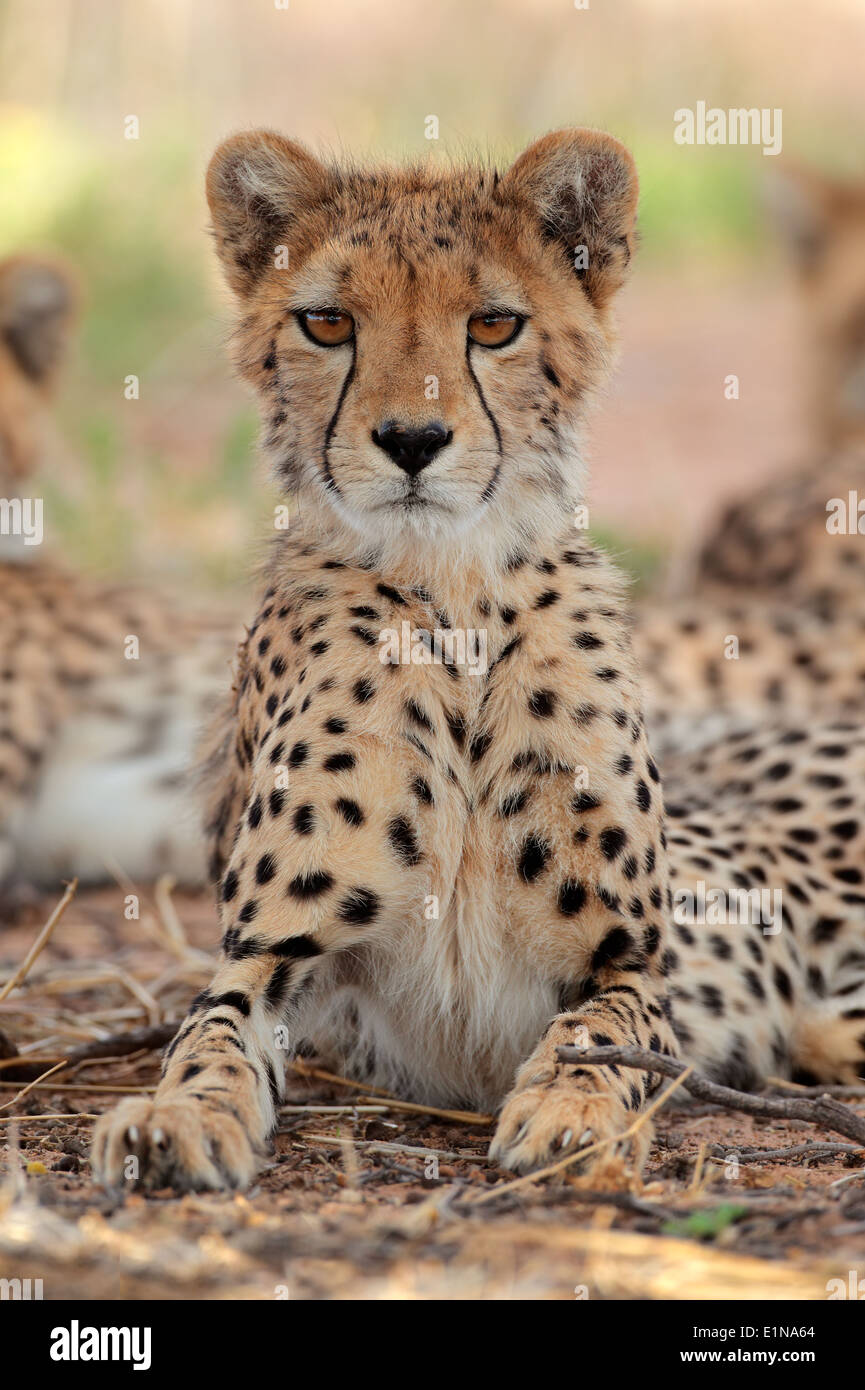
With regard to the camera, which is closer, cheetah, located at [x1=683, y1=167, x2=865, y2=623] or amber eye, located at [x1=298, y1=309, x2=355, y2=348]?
amber eye, located at [x1=298, y1=309, x2=355, y2=348]

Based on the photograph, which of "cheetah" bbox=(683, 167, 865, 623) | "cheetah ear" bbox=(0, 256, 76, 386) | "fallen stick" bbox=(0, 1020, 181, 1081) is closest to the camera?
"fallen stick" bbox=(0, 1020, 181, 1081)

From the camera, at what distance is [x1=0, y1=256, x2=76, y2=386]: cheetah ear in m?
6.02

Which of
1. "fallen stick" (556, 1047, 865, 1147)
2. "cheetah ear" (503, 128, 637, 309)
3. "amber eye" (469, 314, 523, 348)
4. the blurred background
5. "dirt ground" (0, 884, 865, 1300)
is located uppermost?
the blurred background

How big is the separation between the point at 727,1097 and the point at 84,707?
3132 millimetres

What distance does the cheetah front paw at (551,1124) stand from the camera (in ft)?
8.30

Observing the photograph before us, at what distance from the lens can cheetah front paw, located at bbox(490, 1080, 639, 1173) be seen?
253cm

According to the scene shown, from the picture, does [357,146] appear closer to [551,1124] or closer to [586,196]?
[586,196]

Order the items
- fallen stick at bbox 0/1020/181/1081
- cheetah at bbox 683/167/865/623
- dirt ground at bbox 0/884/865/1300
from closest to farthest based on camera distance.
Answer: dirt ground at bbox 0/884/865/1300 < fallen stick at bbox 0/1020/181/1081 < cheetah at bbox 683/167/865/623

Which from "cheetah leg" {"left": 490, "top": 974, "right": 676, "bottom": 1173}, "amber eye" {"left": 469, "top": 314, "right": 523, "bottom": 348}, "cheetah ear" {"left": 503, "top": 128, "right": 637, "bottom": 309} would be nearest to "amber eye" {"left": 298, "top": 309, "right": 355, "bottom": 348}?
"amber eye" {"left": 469, "top": 314, "right": 523, "bottom": 348}

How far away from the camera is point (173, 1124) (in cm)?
248

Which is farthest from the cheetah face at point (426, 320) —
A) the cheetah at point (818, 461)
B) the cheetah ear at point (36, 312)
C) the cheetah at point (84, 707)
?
the cheetah ear at point (36, 312)

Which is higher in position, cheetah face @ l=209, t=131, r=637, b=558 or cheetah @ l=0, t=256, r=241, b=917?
cheetah face @ l=209, t=131, r=637, b=558

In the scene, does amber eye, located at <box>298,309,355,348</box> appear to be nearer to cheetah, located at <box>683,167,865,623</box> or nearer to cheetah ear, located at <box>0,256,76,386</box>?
cheetah, located at <box>683,167,865,623</box>

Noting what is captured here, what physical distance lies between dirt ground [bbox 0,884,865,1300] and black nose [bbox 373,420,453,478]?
969mm
